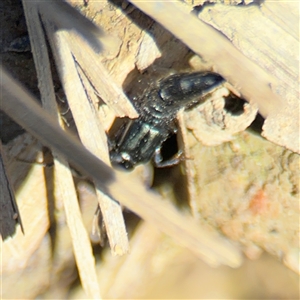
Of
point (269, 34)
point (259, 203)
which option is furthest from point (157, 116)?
point (269, 34)

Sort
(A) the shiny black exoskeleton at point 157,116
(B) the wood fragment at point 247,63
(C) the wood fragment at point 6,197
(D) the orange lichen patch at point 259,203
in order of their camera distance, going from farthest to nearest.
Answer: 1. (D) the orange lichen patch at point 259,203
2. (A) the shiny black exoskeleton at point 157,116
3. (C) the wood fragment at point 6,197
4. (B) the wood fragment at point 247,63

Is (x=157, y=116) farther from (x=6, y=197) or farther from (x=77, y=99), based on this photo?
(x=6, y=197)

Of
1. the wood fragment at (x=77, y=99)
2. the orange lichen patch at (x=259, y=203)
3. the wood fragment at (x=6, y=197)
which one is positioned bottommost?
the wood fragment at (x=6, y=197)

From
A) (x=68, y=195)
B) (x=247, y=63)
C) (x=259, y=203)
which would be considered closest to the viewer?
(x=247, y=63)

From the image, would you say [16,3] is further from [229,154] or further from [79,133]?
[229,154]

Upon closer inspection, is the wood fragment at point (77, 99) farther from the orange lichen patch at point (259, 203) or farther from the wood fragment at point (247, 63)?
the orange lichen patch at point (259, 203)

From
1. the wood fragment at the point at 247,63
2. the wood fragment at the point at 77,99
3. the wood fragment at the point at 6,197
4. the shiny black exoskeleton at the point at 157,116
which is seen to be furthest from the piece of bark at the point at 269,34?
the wood fragment at the point at 6,197

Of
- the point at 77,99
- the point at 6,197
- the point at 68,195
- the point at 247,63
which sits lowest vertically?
the point at 6,197
